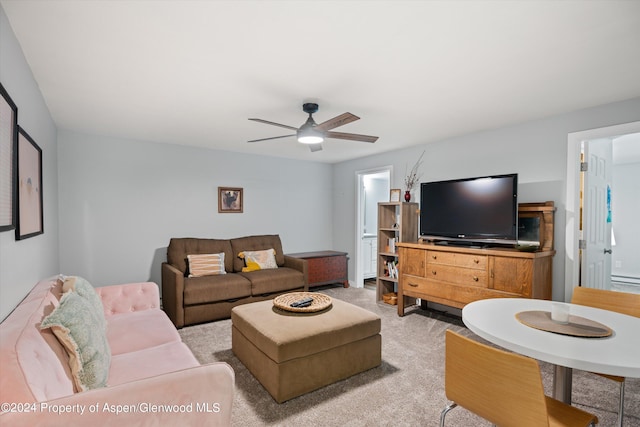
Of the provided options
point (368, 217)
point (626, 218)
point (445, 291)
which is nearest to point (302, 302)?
point (445, 291)

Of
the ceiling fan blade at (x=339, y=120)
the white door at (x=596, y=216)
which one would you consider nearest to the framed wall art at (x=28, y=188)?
the ceiling fan blade at (x=339, y=120)

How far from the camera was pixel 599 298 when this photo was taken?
2141 mm

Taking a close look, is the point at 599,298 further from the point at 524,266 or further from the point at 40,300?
the point at 40,300

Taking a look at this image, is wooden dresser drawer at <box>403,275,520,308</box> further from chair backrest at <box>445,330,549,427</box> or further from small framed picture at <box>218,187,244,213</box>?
small framed picture at <box>218,187,244,213</box>

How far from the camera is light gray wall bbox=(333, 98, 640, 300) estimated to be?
117 inches

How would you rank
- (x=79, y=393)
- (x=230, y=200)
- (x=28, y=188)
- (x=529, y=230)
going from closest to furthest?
1. (x=79, y=393)
2. (x=28, y=188)
3. (x=529, y=230)
4. (x=230, y=200)

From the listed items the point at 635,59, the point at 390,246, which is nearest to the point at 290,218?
the point at 390,246

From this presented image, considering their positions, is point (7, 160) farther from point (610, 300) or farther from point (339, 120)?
point (610, 300)

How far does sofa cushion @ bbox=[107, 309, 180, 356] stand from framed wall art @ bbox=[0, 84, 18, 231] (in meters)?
0.98

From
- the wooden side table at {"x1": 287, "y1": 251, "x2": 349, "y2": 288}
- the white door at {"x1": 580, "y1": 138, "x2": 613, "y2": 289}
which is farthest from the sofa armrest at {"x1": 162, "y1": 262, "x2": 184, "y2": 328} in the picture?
the white door at {"x1": 580, "y1": 138, "x2": 613, "y2": 289}

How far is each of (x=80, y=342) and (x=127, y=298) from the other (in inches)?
58.5

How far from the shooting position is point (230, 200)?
16.6 feet

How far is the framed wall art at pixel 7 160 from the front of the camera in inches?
59.9

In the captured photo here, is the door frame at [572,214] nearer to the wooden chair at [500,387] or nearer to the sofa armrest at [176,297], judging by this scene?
the wooden chair at [500,387]
